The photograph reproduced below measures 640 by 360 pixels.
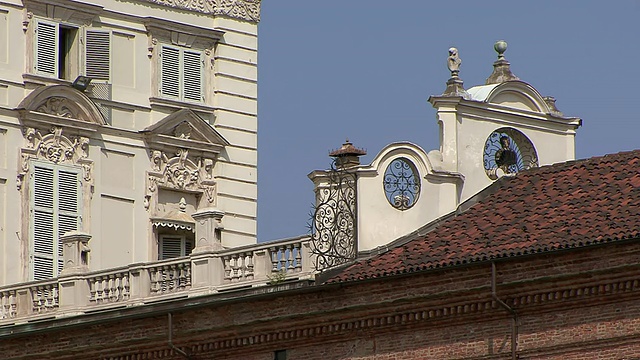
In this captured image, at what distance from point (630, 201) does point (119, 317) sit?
9.21 m

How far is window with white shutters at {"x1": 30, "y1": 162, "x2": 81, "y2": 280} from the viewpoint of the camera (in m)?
47.6

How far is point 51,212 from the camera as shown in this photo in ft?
158

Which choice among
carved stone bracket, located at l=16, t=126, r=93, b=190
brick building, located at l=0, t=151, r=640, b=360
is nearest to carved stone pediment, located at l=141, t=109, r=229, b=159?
carved stone bracket, located at l=16, t=126, r=93, b=190

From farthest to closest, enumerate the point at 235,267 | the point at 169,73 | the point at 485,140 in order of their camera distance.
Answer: the point at 169,73, the point at 485,140, the point at 235,267

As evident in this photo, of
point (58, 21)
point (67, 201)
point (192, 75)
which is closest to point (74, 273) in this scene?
point (67, 201)

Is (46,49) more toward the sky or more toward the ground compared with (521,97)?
more toward the sky

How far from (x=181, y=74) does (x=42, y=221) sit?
4.82 meters

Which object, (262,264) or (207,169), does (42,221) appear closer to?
(207,169)

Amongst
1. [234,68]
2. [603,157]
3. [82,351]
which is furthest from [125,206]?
[603,157]

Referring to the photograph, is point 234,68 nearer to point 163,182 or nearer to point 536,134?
point 163,182

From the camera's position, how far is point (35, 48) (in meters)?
48.3

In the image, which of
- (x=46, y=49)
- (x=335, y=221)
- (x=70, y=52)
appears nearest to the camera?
(x=335, y=221)

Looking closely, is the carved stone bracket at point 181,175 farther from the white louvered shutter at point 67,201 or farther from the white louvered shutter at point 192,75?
the white louvered shutter at point 67,201

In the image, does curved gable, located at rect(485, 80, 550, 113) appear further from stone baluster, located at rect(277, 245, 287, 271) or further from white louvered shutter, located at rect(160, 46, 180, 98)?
white louvered shutter, located at rect(160, 46, 180, 98)
